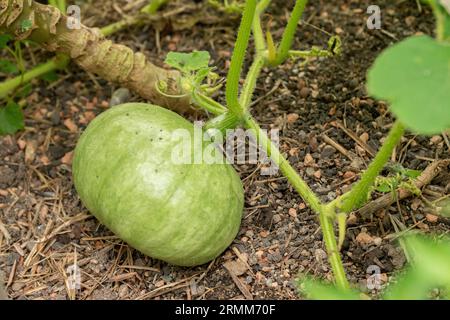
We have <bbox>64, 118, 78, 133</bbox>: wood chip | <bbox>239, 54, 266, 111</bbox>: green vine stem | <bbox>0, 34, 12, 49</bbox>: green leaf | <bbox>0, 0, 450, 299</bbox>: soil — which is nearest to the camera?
<bbox>0, 0, 450, 299</bbox>: soil

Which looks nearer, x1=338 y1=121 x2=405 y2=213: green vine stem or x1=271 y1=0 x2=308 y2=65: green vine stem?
x1=338 y1=121 x2=405 y2=213: green vine stem

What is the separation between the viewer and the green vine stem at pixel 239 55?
188cm

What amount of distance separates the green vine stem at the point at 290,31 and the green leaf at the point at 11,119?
36.0 inches

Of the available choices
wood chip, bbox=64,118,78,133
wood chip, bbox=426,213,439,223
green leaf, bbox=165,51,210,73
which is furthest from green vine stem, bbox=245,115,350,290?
wood chip, bbox=64,118,78,133

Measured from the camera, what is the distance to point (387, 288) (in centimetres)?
188

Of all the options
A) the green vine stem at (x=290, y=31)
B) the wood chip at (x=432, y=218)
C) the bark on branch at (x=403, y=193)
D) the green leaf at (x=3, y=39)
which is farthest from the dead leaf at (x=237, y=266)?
the green leaf at (x=3, y=39)

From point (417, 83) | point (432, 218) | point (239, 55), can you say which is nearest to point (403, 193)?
point (432, 218)

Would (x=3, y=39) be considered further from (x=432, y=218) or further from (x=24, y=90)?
(x=432, y=218)

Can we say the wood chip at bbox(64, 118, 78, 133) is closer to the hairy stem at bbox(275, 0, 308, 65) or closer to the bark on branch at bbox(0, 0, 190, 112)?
the bark on branch at bbox(0, 0, 190, 112)

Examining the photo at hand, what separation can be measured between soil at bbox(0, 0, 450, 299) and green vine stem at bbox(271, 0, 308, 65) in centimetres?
24

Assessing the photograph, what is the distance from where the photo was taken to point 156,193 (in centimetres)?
191

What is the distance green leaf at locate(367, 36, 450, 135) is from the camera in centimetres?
117

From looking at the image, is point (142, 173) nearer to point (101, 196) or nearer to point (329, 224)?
point (101, 196)
